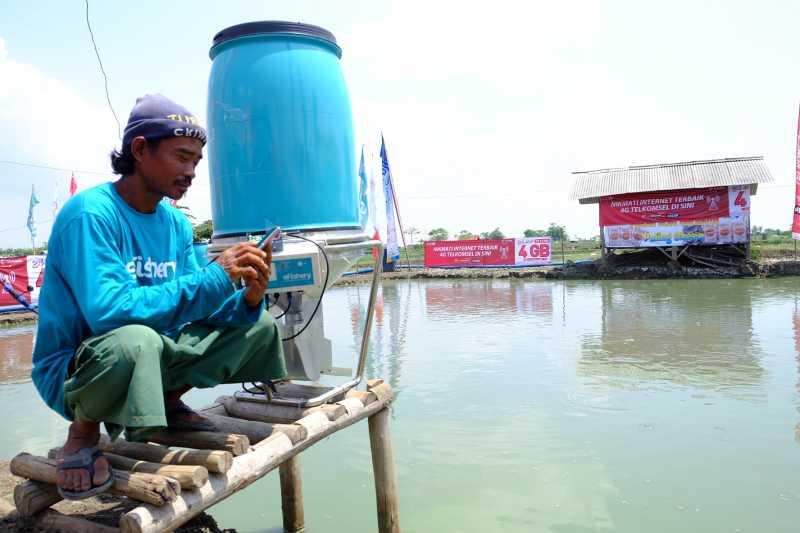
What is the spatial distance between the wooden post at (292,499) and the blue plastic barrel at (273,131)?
171 cm

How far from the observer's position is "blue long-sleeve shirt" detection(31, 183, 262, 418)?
1928mm

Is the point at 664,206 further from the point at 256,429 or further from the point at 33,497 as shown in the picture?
the point at 33,497

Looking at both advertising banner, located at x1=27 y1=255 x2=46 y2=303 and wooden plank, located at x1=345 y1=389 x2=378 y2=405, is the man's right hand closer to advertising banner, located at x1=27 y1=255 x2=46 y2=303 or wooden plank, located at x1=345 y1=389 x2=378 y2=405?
wooden plank, located at x1=345 y1=389 x2=378 y2=405

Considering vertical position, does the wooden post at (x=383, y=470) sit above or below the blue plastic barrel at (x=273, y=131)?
below

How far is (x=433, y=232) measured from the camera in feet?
237

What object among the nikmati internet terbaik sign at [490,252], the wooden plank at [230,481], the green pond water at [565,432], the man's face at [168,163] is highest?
the man's face at [168,163]

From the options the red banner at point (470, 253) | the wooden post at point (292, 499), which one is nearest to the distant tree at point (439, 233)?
the red banner at point (470, 253)

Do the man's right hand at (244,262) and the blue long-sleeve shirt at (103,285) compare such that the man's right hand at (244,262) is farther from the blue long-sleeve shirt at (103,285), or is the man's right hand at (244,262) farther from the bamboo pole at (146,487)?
the bamboo pole at (146,487)

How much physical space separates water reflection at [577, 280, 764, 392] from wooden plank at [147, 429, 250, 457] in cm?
593

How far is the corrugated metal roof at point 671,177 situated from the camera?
22.5 m

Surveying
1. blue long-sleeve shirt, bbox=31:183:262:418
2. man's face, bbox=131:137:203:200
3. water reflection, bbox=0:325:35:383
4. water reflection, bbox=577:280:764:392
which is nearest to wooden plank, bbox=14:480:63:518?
blue long-sleeve shirt, bbox=31:183:262:418

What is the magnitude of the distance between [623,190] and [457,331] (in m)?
14.4

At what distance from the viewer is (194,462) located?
222 centimetres

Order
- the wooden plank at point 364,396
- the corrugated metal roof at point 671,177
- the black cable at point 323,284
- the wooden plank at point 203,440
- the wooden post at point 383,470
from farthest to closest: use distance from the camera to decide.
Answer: the corrugated metal roof at point 671,177, the wooden post at point 383,470, the wooden plank at point 364,396, the black cable at point 323,284, the wooden plank at point 203,440
